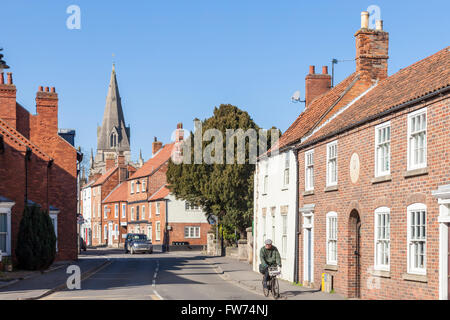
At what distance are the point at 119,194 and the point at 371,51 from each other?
223ft

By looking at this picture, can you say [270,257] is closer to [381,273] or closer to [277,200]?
[381,273]

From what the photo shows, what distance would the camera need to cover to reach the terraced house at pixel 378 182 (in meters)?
16.3

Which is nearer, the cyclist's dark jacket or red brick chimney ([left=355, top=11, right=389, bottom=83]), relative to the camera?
the cyclist's dark jacket

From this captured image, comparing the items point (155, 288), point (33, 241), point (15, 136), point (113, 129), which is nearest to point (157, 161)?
point (15, 136)

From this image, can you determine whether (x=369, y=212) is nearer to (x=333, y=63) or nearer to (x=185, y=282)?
(x=185, y=282)

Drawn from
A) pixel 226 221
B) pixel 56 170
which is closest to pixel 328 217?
pixel 56 170

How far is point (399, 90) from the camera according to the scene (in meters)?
20.7

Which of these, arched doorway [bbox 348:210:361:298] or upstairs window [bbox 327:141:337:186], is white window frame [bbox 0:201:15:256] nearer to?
upstairs window [bbox 327:141:337:186]

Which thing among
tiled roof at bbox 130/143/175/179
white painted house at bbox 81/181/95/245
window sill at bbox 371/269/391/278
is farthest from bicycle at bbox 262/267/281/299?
white painted house at bbox 81/181/95/245

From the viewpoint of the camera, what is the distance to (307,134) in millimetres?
26594

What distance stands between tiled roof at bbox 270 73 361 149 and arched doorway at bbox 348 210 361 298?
5.90m

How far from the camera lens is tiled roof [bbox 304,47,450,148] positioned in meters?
17.9

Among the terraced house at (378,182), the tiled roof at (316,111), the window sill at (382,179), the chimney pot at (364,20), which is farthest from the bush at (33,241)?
the window sill at (382,179)

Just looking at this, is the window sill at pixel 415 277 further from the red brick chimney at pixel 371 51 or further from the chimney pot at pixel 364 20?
the chimney pot at pixel 364 20
